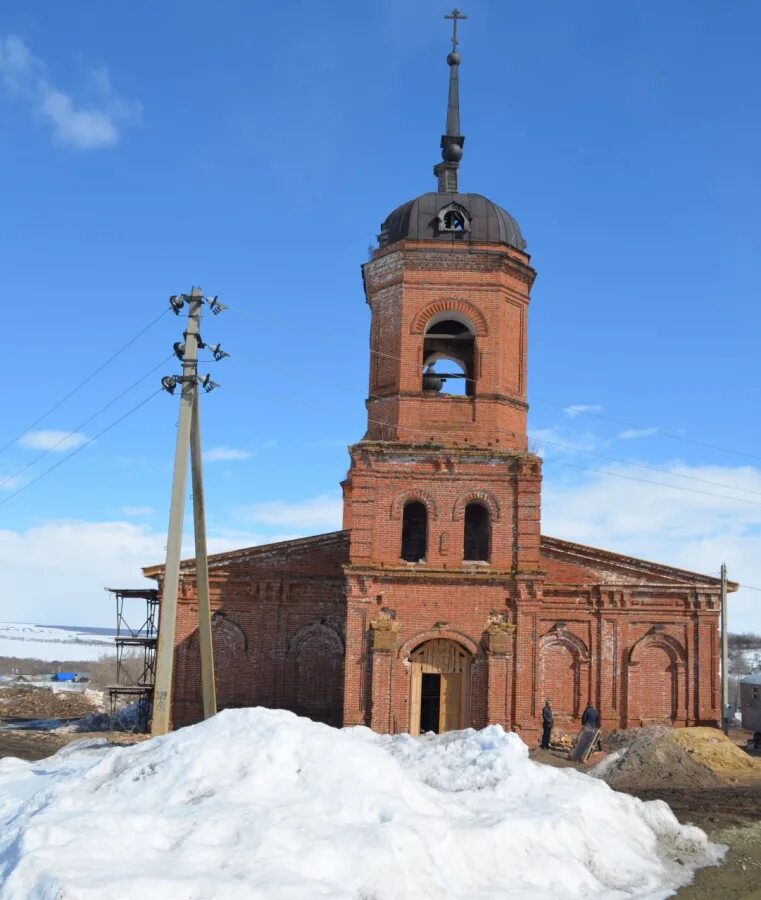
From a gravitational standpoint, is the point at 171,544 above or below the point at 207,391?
below

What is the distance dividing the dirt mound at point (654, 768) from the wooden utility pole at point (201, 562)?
8117 mm

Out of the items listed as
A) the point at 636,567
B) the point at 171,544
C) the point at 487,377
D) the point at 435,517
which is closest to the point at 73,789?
the point at 171,544

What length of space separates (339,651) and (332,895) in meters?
15.8

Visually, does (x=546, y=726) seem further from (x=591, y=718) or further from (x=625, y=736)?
(x=625, y=736)

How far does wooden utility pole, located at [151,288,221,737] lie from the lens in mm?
14914

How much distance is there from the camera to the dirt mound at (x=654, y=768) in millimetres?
18547

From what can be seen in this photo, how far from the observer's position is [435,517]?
71.1 ft

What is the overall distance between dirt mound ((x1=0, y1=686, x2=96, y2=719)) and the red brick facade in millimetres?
12583

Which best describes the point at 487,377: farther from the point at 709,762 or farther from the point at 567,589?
the point at 709,762

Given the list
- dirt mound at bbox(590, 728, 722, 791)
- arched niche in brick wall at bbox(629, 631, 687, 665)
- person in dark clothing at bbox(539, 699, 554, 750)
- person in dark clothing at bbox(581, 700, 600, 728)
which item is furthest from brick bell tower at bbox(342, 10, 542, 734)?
arched niche in brick wall at bbox(629, 631, 687, 665)

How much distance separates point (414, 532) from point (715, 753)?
8433mm

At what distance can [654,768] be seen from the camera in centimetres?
1884

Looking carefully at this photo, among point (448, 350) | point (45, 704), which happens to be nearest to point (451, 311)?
point (448, 350)

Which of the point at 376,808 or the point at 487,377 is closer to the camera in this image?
the point at 376,808
